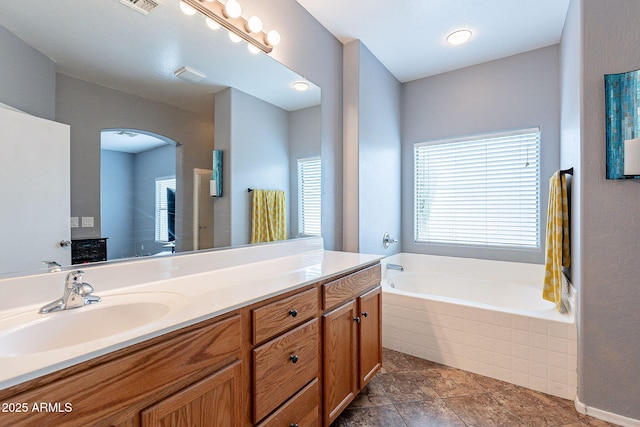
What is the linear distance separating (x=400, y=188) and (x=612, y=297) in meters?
2.04

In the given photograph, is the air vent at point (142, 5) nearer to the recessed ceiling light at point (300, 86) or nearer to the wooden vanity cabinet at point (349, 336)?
the recessed ceiling light at point (300, 86)

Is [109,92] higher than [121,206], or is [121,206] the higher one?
[109,92]

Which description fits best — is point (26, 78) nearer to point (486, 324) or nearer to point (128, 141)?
point (128, 141)

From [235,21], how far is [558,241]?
7.92 ft

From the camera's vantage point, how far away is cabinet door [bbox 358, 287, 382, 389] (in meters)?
1.71

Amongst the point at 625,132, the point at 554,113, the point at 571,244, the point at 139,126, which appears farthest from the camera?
the point at 554,113

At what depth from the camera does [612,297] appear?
5.36 feet

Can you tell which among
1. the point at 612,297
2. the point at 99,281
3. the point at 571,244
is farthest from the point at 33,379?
the point at 571,244

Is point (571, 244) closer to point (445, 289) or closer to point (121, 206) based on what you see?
point (445, 289)

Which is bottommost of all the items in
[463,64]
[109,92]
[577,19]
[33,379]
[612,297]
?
[612,297]

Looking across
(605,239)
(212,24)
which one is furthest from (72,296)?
(605,239)

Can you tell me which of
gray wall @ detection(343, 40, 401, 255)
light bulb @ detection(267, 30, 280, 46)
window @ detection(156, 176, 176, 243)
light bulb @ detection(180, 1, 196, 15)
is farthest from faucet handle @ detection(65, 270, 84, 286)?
gray wall @ detection(343, 40, 401, 255)

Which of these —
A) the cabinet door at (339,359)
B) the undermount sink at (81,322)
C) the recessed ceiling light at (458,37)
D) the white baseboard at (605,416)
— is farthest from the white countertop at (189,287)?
the recessed ceiling light at (458,37)

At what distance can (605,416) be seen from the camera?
5.42 feet
